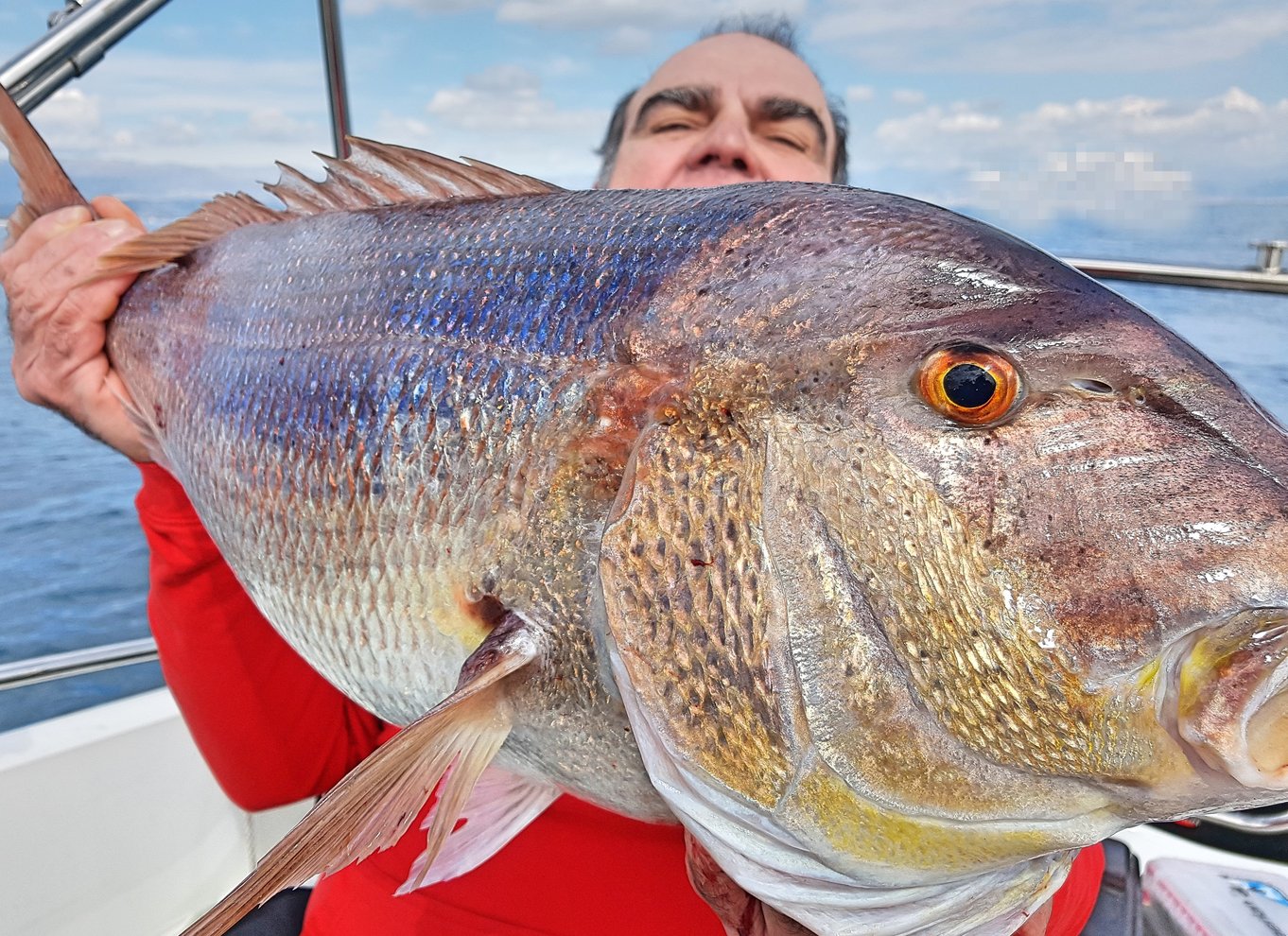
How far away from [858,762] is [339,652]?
0.59 meters

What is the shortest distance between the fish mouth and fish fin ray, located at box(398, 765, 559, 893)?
603 millimetres

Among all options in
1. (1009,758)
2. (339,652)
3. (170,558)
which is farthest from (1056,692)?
(170,558)

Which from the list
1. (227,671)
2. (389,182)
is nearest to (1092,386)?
(389,182)

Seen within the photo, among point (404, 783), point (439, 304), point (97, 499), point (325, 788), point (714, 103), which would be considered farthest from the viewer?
point (97, 499)

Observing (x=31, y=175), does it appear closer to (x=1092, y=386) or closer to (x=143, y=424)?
(x=143, y=424)

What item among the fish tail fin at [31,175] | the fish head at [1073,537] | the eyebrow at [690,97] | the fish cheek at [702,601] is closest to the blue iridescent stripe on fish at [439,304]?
the fish cheek at [702,601]

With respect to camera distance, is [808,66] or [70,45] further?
[808,66]

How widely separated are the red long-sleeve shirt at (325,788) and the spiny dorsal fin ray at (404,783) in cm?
38

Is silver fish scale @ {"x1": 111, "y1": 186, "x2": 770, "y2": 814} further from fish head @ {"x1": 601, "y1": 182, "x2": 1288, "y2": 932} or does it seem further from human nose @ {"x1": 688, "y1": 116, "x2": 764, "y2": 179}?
human nose @ {"x1": 688, "y1": 116, "x2": 764, "y2": 179}

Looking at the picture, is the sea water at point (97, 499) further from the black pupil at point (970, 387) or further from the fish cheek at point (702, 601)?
the black pupil at point (970, 387)

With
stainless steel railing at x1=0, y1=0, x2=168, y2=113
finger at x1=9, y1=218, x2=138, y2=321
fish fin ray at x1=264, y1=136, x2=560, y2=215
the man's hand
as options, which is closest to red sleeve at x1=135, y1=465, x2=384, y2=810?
the man's hand

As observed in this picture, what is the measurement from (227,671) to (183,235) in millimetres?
698

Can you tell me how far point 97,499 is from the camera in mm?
7824

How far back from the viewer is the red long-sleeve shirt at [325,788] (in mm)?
1225
